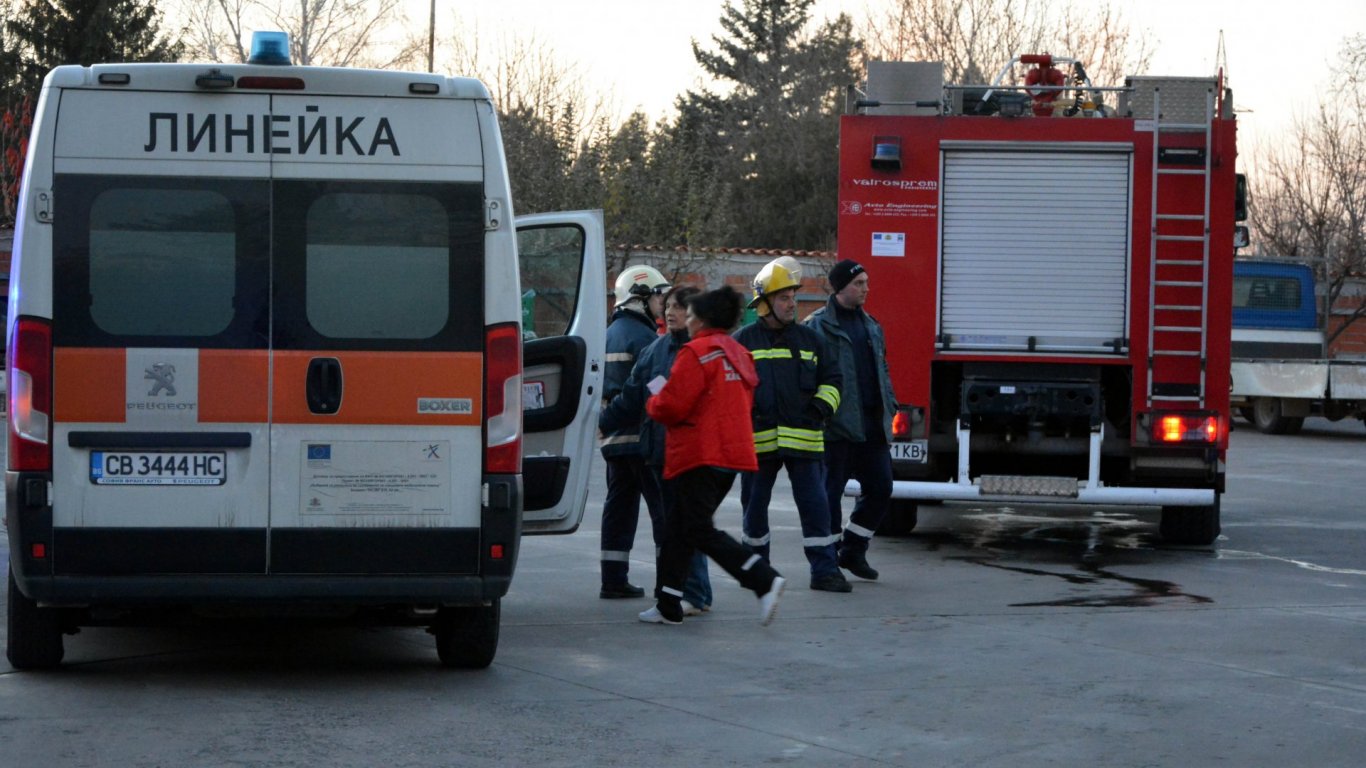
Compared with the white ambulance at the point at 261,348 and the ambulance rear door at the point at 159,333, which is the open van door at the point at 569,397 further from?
the ambulance rear door at the point at 159,333

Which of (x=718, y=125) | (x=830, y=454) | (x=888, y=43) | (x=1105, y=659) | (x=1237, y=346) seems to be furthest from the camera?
(x=718, y=125)

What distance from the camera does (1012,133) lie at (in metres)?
11.3

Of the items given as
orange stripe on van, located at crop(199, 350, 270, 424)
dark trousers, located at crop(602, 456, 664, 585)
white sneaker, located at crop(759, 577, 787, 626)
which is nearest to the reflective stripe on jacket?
dark trousers, located at crop(602, 456, 664, 585)

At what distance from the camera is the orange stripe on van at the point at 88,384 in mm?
6391

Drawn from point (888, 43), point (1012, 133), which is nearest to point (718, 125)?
point (888, 43)

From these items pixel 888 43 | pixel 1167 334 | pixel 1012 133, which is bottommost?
pixel 1167 334

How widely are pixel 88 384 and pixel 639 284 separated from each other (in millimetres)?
3532

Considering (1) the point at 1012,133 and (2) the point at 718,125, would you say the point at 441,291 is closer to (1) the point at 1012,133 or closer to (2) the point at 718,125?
(1) the point at 1012,133

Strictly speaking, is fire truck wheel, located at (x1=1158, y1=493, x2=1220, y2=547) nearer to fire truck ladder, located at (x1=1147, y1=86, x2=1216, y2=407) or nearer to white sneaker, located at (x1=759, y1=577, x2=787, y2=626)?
fire truck ladder, located at (x1=1147, y1=86, x2=1216, y2=407)

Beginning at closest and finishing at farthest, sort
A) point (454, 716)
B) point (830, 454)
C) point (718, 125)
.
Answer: point (454, 716) < point (830, 454) < point (718, 125)

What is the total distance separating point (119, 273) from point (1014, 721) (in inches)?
142

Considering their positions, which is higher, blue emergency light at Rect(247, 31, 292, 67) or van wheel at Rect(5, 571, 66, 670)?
blue emergency light at Rect(247, 31, 292, 67)

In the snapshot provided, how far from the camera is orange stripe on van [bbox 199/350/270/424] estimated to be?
649cm

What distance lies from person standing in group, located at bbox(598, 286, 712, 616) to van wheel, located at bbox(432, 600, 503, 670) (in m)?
1.68
